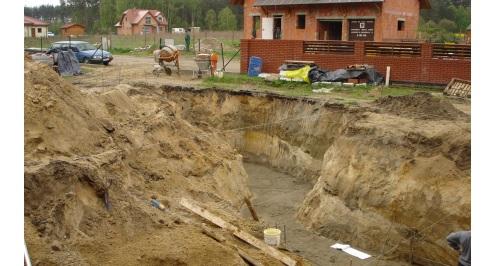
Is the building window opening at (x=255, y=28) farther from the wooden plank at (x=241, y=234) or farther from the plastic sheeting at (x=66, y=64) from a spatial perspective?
the wooden plank at (x=241, y=234)

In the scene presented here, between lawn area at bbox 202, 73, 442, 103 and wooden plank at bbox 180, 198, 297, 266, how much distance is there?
8978 mm

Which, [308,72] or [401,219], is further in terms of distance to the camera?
[308,72]

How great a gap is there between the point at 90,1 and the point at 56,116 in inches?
3358

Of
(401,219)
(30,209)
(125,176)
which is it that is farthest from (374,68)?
(30,209)

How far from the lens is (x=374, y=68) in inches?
891

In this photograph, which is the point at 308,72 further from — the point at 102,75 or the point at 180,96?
the point at 102,75

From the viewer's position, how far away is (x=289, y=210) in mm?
15008

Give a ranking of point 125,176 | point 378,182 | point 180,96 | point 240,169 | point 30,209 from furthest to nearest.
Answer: point 180,96
point 240,169
point 378,182
point 125,176
point 30,209

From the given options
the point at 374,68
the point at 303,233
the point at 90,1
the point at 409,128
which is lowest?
the point at 303,233

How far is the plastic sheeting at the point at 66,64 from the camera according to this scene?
86.9 feet

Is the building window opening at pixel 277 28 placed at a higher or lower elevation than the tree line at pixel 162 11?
lower

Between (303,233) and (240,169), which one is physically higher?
(240,169)

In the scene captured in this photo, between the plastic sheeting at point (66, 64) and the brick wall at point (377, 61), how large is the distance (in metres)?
8.35

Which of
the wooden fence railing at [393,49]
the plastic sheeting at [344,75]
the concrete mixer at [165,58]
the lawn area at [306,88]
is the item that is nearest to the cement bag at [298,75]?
the plastic sheeting at [344,75]
